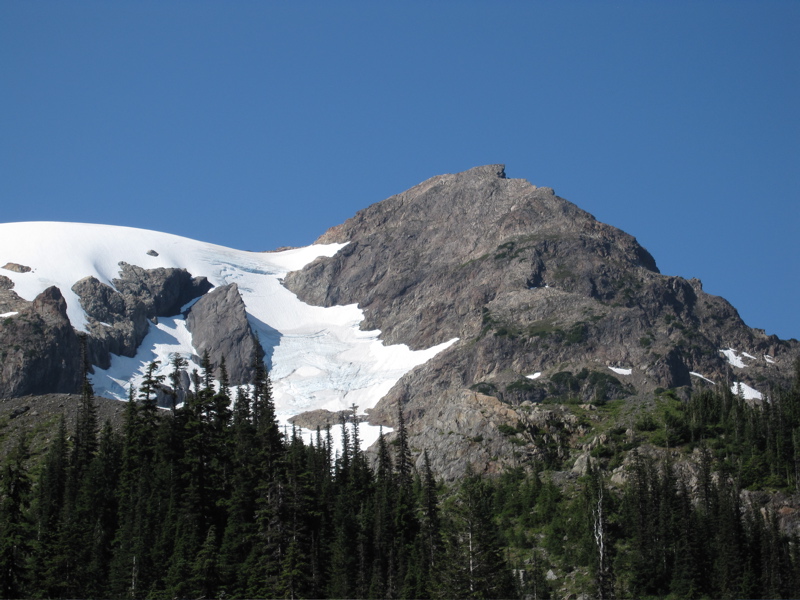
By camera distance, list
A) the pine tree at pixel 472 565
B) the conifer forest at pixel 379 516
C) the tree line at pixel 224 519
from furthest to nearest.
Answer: the conifer forest at pixel 379 516, the tree line at pixel 224 519, the pine tree at pixel 472 565

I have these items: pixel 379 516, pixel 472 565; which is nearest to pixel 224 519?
pixel 379 516

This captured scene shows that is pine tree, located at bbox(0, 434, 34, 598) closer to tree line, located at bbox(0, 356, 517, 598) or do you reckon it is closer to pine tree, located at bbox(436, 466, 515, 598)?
tree line, located at bbox(0, 356, 517, 598)

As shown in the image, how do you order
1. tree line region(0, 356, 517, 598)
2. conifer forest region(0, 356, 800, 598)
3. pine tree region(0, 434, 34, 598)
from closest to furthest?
pine tree region(0, 434, 34, 598)
tree line region(0, 356, 517, 598)
conifer forest region(0, 356, 800, 598)

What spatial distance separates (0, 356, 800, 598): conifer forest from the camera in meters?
88.9

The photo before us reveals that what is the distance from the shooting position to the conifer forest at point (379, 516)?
8894cm

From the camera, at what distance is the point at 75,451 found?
124562mm

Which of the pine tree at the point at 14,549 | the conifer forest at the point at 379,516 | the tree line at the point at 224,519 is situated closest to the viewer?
the pine tree at the point at 14,549

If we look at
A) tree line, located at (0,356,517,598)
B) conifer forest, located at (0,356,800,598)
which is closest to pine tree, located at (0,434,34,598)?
tree line, located at (0,356,517,598)

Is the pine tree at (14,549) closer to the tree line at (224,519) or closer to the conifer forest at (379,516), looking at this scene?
the tree line at (224,519)

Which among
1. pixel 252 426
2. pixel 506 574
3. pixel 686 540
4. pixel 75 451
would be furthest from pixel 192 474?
pixel 686 540

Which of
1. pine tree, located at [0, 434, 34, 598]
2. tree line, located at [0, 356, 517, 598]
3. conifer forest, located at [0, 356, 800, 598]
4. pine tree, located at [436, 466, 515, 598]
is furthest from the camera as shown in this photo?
conifer forest, located at [0, 356, 800, 598]

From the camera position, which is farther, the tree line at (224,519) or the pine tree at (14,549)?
the tree line at (224,519)

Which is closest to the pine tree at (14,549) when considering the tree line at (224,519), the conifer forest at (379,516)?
the tree line at (224,519)

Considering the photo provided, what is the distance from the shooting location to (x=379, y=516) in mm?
109562
